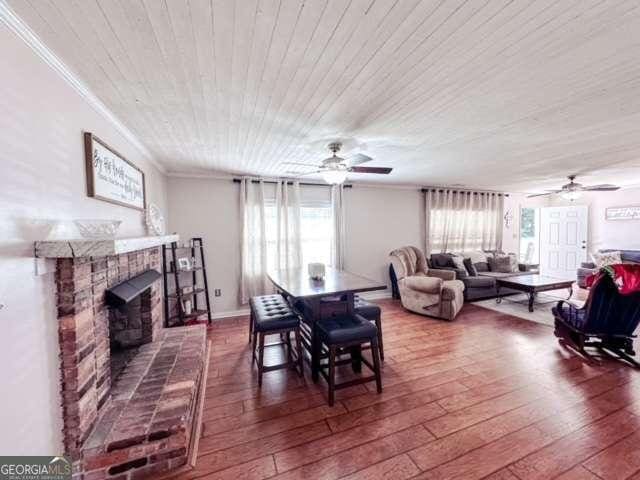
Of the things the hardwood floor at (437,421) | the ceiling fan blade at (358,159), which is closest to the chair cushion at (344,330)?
the hardwood floor at (437,421)

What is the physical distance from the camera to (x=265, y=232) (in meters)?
4.32

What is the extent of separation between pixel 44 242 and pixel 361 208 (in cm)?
447

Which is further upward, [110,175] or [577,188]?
[577,188]

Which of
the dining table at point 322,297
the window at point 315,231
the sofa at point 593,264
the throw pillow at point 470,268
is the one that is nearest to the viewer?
the dining table at point 322,297

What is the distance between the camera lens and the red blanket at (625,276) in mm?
2414

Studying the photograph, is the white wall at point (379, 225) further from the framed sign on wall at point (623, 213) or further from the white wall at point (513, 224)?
the framed sign on wall at point (623, 213)

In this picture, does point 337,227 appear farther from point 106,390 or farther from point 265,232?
point 106,390

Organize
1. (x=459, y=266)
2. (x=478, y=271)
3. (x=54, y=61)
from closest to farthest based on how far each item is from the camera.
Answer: (x=54, y=61)
(x=459, y=266)
(x=478, y=271)

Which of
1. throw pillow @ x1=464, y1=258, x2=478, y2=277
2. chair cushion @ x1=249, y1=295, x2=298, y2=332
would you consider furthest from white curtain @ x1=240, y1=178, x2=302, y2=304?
throw pillow @ x1=464, y1=258, x2=478, y2=277

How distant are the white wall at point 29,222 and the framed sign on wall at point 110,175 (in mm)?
167

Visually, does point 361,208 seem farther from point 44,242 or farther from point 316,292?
point 44,242

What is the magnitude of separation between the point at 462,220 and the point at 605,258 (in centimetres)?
297

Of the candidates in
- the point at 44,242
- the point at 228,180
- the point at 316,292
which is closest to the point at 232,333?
the point at 316,292

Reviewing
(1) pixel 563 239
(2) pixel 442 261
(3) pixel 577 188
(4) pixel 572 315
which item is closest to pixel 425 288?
(2) pixel 442 261
